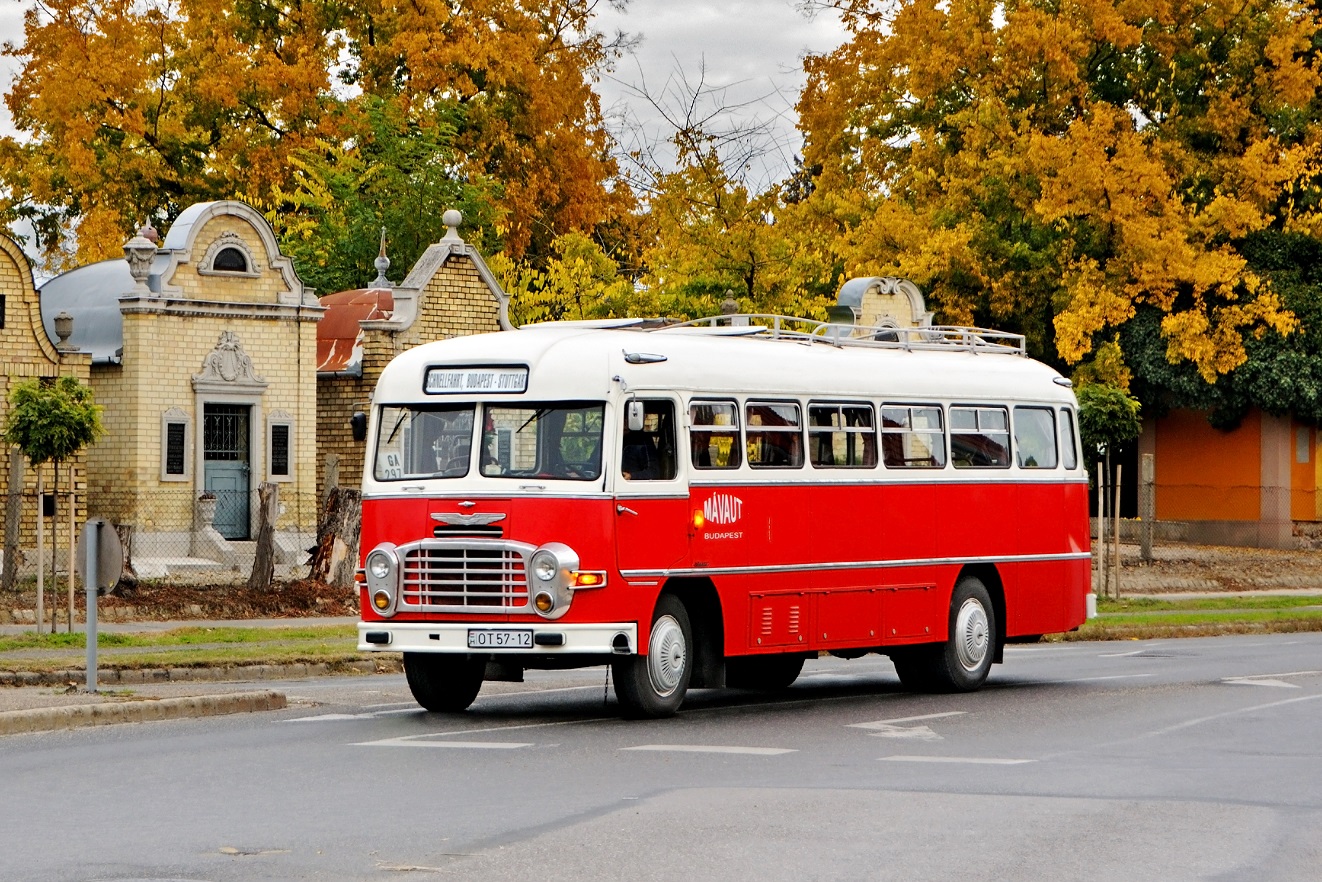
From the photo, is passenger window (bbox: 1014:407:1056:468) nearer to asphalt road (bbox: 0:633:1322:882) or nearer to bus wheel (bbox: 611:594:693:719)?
asphalt road (bbox: 0:633:1322:882)

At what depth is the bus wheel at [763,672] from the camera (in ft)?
62.8

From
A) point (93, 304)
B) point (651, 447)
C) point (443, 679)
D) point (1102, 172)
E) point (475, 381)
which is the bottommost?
point (443, 679)

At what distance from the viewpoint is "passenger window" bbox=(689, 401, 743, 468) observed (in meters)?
17.1

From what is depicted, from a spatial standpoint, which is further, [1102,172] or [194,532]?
[1102,172]

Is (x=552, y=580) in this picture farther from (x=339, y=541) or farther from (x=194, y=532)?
(x=194, y=532)

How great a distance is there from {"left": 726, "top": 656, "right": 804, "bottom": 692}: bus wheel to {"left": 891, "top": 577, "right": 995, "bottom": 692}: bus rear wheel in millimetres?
976

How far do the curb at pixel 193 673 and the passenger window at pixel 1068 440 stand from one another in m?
7.54

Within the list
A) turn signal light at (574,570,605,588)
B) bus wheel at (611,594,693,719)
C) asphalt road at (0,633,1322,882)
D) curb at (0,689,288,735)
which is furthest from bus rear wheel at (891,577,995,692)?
curb at (0,689,288,735)

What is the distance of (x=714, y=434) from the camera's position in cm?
1738

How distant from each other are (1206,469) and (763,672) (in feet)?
108

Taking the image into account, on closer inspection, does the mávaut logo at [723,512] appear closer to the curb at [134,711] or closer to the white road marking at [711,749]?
the white road marking at [711,749]

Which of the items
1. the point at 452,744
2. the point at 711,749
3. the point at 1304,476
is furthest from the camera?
the point at 1304,476

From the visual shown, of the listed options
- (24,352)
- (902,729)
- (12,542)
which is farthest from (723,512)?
(24,352)

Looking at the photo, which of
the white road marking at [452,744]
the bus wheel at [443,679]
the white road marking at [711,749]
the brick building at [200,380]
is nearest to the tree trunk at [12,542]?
the brick building at [200,380]
